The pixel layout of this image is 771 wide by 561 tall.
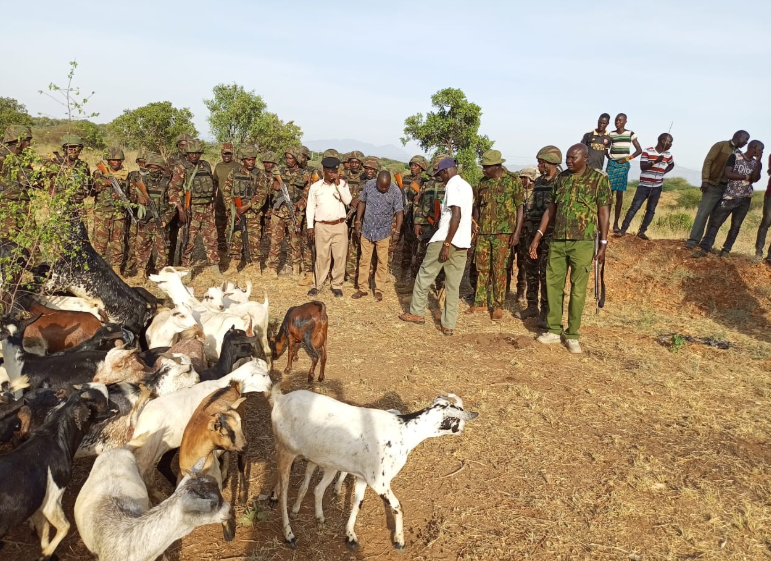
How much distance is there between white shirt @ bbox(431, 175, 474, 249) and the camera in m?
8.00

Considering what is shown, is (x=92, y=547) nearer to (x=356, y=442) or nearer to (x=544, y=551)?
(x=356, y=442)

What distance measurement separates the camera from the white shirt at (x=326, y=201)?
9984 millimetres

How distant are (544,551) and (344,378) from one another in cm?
345

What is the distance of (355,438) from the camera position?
12.6 ft

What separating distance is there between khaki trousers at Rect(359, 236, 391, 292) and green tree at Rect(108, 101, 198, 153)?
16.4 m

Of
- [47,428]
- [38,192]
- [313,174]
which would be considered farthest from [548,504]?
[313,174]

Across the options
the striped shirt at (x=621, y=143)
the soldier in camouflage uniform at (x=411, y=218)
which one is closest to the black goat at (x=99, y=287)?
the soldier in camouflage uniform at (x=411, y=218)

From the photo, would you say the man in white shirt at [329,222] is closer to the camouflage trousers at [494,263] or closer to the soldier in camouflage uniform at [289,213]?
the soldier in camouflage uniform at [289,213]

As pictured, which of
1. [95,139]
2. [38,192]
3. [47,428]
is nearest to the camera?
[47,428]

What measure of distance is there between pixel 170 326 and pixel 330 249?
4732 millimetres

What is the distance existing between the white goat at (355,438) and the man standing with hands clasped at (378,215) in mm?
6397

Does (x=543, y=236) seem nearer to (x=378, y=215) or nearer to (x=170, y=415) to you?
(x=378, y=215)

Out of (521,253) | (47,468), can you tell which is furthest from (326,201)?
(47,468)

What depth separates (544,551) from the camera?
3945mm
